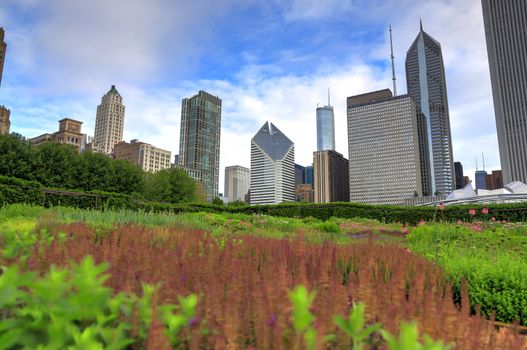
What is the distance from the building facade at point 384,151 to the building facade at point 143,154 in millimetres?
108323

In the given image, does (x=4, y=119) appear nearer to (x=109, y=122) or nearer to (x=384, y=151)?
(x=109, y=122)

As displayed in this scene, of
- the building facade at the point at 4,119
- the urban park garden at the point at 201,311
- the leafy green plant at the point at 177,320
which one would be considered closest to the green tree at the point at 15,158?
the urban park garden at the point at 201,311

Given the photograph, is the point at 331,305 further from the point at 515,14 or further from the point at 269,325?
the point at 515,14

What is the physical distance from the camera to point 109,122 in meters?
187

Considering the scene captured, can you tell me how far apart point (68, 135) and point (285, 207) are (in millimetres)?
121399

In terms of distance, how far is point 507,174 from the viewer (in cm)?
10312

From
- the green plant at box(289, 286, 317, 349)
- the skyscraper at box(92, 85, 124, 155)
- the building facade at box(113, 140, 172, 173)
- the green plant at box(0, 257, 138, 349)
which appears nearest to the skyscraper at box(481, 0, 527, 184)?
the green plant at box(289, 286, 317, 349)

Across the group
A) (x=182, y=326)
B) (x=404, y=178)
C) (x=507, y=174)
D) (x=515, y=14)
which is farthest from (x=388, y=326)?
(x=404, y=178)

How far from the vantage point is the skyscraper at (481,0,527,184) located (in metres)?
99.9

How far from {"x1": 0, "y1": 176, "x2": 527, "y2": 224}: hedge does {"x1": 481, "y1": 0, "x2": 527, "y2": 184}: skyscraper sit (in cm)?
10178

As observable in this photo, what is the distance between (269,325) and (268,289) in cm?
27

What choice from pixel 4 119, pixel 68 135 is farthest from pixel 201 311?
pixel 68 135

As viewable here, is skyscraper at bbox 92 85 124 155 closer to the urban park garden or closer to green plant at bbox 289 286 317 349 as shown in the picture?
the urban park garden

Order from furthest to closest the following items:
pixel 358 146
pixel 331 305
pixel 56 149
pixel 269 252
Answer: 1. pixel 358 146
2. pixel 56 149
3. pixel 269 252
4. pixel 331 305
